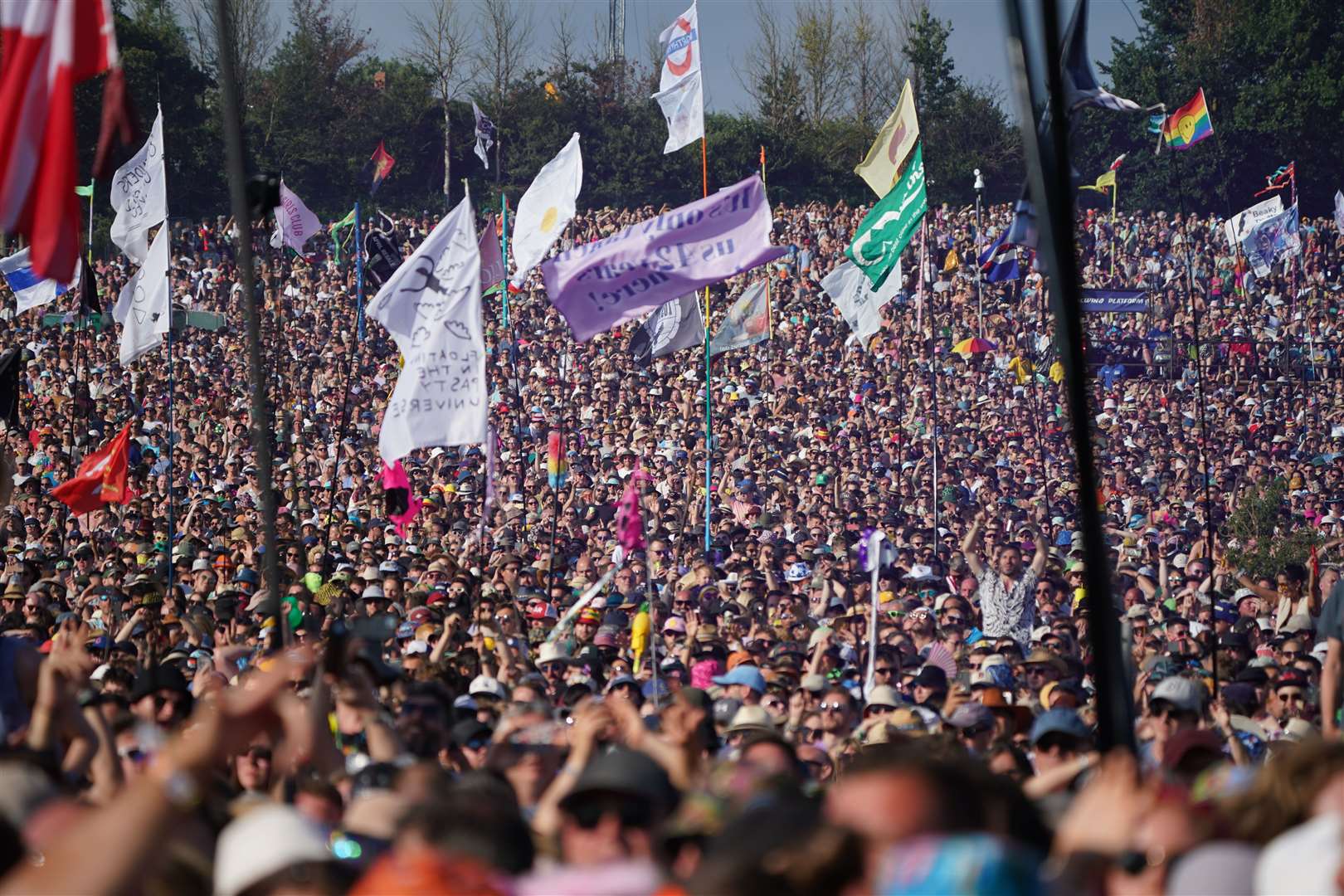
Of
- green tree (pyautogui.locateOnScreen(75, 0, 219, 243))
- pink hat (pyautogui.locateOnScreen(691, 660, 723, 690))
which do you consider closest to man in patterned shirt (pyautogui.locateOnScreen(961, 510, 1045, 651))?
pink hat (pyautogui.locateOnScreen(691, 660, 723, 690))

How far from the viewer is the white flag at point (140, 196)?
705 inches

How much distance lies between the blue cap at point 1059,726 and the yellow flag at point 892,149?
1290cm

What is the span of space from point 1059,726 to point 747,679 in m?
2.59

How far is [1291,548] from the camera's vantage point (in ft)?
55.1

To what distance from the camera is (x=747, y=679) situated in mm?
7832

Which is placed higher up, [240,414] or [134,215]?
[134,215]

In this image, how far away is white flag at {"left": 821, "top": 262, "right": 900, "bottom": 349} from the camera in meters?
18.0

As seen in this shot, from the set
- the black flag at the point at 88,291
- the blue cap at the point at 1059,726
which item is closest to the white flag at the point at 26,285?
the black flag at the point at 88,291

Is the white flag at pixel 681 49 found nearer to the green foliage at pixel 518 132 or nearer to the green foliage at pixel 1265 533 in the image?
the green foliage at pixel 1265 533

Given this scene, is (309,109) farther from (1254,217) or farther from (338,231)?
(1254,217)

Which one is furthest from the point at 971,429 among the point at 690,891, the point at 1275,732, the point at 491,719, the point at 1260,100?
the point at 1260,100

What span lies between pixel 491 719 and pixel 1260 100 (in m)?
50.2

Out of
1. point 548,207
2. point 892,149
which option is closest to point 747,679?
point 548,207

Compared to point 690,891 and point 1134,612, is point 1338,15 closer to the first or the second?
point 1134,612
